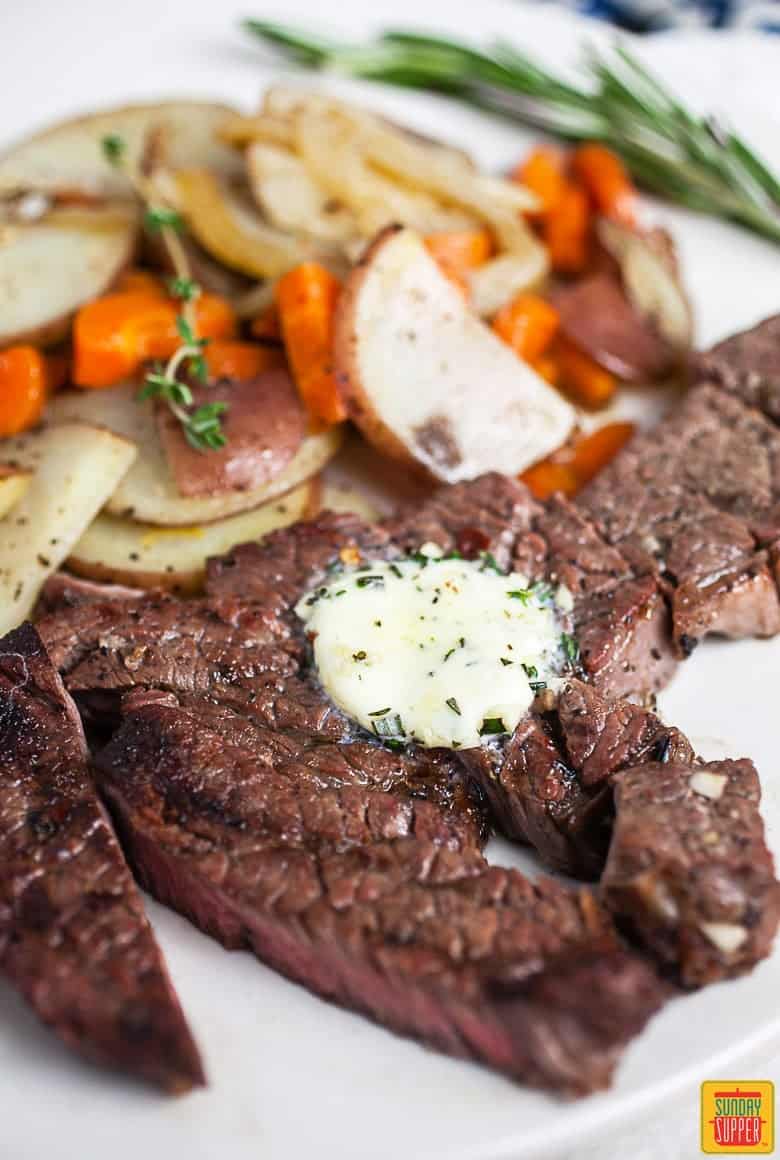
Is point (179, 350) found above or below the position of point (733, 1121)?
above

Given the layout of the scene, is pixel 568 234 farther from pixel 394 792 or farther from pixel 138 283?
pixel 394 792

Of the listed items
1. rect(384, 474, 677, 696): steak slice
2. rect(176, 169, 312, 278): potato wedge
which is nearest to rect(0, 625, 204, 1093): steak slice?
rect(384, 474, 677, 696): steak slice

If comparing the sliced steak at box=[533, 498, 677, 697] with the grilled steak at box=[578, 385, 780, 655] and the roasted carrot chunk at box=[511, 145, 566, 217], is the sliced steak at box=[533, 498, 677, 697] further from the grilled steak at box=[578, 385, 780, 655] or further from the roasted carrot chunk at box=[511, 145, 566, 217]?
the roasted carrot chunk at box=[511, 145, 566, 217]

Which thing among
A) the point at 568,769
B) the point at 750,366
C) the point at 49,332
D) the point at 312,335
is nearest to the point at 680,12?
the point at 750,366

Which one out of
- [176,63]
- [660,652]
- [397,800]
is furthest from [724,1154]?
[176,63]

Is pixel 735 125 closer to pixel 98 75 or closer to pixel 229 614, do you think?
Answer: pixel 98 75

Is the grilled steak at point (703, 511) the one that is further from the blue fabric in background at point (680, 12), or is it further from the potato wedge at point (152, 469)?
the blue fabric in background at point (680, 12)

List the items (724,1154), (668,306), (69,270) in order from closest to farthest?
(724,1154), (69,270), (668,306)
